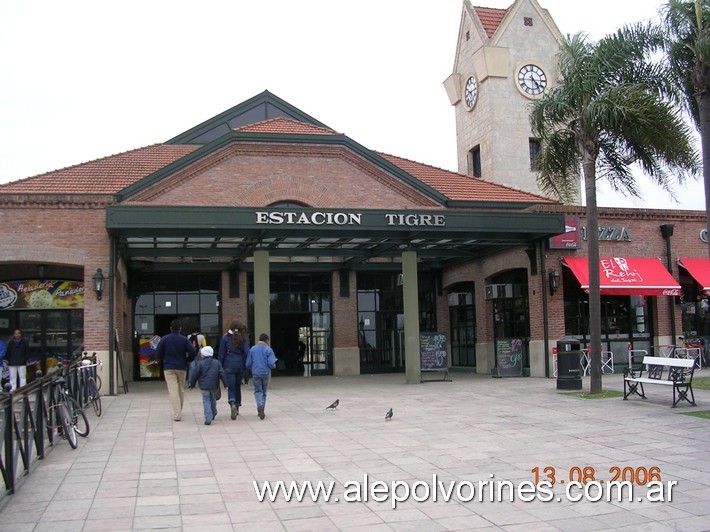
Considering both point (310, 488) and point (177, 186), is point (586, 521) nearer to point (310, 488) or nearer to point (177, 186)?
point (310, 488)

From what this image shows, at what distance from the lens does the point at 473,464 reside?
9.05m

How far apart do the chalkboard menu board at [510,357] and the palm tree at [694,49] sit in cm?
850

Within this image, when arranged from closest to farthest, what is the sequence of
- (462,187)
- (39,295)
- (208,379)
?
(208,379) < (39,295) < (462,187)

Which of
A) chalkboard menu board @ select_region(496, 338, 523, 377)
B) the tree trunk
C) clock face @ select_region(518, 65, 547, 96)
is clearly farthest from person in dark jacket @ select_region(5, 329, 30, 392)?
clock face @ select_region(518, 65, 547, 96)

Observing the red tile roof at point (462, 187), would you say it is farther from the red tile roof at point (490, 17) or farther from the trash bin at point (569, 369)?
the red tile roof at point (490, 17)

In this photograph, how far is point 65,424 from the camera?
1059cm

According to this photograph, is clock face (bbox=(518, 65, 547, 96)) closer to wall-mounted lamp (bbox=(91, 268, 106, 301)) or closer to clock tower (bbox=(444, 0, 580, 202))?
clock tower (bbox=(444, 0, 580, 202))

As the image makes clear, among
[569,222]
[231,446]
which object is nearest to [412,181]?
[569,222]

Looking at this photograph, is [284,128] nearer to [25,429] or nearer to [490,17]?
[25,429]

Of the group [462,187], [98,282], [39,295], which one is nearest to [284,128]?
[462,187]

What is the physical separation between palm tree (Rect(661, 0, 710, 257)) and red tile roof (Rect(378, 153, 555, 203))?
8.48 m

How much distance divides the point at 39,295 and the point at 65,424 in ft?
40.4

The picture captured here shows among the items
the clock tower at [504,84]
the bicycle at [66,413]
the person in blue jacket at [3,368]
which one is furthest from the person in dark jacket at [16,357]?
the clock tower at [504,84]

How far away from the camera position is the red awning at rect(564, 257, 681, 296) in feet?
70.0
